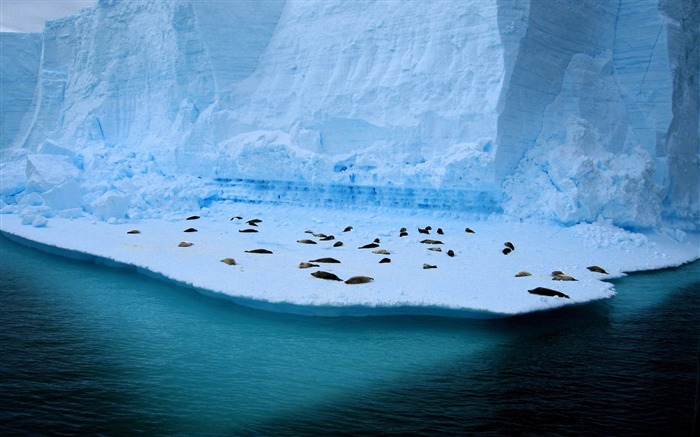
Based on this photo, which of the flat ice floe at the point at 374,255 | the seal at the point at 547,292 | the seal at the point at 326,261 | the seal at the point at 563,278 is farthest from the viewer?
the seal at the point at 326,261

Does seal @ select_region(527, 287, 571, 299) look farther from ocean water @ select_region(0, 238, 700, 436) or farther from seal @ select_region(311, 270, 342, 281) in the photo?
seal @ select_region(311, 270, 342, 281)

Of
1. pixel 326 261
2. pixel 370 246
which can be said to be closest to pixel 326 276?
pixel 326 261

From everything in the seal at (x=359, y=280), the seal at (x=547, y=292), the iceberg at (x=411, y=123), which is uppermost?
the iceberg at (x=411, y=123)

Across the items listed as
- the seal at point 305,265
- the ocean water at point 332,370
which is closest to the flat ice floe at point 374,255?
the seal at point 305,265

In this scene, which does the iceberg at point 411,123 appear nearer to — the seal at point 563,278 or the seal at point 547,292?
the seal at point 563,278

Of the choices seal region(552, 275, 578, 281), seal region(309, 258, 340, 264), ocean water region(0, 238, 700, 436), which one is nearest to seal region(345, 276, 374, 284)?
ocean water region(0, 238, 700, 436)

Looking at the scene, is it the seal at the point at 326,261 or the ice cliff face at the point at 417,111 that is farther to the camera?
the ice cliff face at the point at 417,111

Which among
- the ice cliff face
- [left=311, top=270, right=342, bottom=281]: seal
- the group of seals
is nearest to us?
the group of seals

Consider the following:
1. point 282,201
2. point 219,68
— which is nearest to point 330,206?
point 282,201
